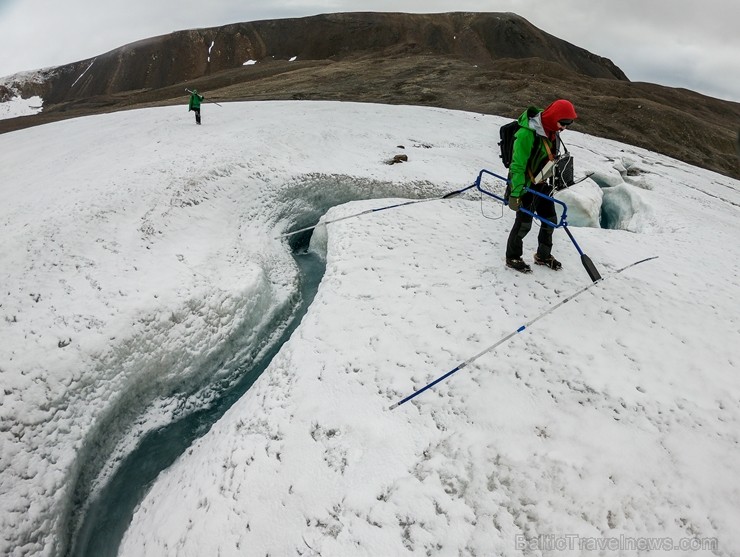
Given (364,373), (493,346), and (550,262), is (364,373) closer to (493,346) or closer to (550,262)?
(493,346)

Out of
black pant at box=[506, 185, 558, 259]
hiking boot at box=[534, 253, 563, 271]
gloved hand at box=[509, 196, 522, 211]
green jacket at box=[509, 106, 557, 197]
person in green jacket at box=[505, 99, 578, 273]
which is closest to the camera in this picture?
person in green jacket at box=[505, 99, 578, 273]

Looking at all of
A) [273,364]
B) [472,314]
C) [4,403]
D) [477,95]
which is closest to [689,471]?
[472,314]

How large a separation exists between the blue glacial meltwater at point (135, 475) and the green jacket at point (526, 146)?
6.01 m

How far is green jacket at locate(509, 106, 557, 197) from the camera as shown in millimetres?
6336

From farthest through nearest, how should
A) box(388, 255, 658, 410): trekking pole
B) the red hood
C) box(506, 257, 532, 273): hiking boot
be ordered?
box(506, 257, 532, 273): hiking boot, the red hood, box(388, 255, 658, 410): trekking pole

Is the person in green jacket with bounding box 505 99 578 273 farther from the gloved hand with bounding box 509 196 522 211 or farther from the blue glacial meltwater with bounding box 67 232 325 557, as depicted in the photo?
the blue glacial meltwater with bounding box 67 232 325 557

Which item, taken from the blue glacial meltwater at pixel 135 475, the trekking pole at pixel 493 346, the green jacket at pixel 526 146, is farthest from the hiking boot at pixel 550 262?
the blue glacial meltwater at pixel 135 475

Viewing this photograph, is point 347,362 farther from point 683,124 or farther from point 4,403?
point 683,124

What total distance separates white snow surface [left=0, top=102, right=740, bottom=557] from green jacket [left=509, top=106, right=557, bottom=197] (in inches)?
78.6

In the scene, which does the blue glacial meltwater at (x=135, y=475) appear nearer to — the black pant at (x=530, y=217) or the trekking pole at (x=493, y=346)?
the trekking pole at (x=493, y=346)

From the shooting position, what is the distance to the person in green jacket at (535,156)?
6117 mm

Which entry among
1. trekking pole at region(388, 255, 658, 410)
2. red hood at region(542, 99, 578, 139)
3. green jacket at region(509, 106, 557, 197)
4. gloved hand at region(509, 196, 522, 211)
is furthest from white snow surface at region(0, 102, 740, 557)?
red hood at region(542, 99, 578, 139)

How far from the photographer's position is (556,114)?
6016mm

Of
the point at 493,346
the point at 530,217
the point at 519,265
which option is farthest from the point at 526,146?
the point at 493,346
